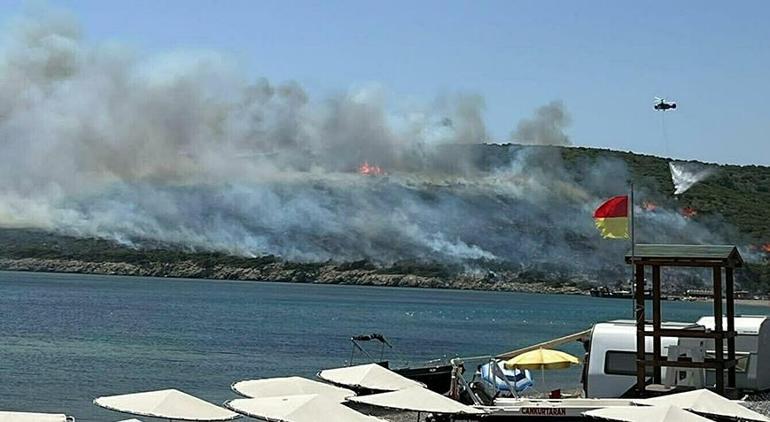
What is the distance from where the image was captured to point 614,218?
3400 cm

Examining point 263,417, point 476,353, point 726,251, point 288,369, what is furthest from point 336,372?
point 476,353

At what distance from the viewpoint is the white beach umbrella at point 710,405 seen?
2491cm

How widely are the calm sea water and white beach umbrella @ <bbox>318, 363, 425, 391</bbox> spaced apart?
13.2 meters

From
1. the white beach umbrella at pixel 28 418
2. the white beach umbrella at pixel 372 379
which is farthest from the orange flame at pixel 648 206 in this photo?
the white beach umbrella at pixel 28 418

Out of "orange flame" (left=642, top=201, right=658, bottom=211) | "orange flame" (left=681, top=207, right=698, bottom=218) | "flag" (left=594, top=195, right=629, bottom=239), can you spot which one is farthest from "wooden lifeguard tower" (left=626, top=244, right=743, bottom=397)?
"orange flame" (left=681, top=207, right=698, bottom=218)

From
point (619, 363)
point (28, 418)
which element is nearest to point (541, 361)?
point (619, 363)

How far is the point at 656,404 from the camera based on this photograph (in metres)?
25.7

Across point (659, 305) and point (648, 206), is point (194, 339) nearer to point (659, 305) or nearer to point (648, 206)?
point (659, 305)

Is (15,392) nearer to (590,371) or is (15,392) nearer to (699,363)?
(590,371)

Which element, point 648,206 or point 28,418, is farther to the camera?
point 648,206

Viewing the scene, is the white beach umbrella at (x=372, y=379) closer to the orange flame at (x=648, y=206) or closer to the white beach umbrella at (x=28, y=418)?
the white beach umbrella at (x=28, y=418)

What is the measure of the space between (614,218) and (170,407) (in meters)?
15.0

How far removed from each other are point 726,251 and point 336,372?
431 inches

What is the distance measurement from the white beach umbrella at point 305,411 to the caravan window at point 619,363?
37.5ft
